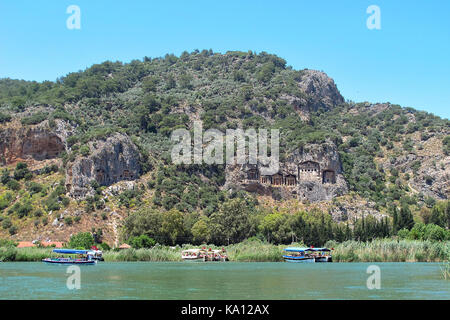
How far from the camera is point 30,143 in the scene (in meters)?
118

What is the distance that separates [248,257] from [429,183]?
213 feet

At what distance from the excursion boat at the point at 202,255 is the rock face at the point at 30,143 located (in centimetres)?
4916

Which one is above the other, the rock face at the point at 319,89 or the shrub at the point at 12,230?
the rock face at the point at 319,89

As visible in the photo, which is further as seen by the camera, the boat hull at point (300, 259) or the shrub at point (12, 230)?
the shrub at point (12, 230)

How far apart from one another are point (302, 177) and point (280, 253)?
157ft

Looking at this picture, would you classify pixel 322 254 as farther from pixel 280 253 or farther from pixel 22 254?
pixel 22 254

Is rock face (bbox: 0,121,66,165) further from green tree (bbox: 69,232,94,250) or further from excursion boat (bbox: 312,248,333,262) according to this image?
excursion boat (bbox: 312,248,333,262)

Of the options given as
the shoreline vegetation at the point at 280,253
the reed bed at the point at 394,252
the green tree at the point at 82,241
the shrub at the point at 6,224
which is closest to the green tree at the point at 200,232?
the shoreline vegetation at the point at 280,253

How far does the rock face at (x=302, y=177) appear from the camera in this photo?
12450 cm

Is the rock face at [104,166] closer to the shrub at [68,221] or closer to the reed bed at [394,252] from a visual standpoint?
the shrub at [68,221]

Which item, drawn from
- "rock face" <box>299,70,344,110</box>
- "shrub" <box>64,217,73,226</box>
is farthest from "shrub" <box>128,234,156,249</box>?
"rock face" <box>299,70,344,110</box>

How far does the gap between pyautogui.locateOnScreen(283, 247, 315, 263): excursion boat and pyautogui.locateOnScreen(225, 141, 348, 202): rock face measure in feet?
140

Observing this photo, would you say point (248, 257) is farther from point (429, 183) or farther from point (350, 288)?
point (429, 183)
